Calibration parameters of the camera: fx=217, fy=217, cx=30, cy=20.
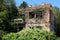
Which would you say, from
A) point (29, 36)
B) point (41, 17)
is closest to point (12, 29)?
point (41, 17)

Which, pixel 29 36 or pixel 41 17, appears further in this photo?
pixel 41 17

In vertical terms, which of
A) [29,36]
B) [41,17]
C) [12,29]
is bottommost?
[29,36]

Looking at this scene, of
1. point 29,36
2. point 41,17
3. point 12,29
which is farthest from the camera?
point 41,17

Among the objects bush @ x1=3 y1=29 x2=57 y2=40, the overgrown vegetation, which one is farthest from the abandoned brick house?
bush @ x1=3 y1=29 x2=57 y2=40

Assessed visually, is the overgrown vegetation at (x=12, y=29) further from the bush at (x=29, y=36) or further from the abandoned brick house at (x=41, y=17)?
the abandoned brick house at (x=41, y=17)

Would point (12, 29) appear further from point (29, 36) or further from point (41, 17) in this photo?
point (29, 36)

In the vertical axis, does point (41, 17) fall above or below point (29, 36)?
above

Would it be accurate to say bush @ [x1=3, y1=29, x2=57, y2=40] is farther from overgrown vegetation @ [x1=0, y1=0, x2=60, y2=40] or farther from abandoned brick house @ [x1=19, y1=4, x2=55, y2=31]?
abandoned brick house @ [x1=19, y1=4, x2=55, y2=31]

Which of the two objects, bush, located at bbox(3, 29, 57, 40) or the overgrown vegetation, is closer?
bush, located at bbox(3, 29, 57, 40)

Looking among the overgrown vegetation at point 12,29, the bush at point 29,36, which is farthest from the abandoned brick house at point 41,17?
the bush at point 29,36

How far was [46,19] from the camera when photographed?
3128 cm

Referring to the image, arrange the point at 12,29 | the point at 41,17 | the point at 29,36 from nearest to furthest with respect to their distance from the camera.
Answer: the point at 29,36 → the point at 12,29 → the point at 41,17

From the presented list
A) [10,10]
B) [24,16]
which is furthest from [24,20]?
[10,10]

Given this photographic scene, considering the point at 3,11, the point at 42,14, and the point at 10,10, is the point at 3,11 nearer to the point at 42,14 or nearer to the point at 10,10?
the point at 10,10
